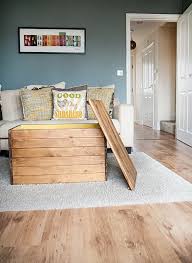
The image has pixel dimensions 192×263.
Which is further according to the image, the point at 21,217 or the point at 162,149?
the point at 162,149

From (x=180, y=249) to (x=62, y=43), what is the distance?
4.14 meters

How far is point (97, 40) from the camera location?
15.8 feet

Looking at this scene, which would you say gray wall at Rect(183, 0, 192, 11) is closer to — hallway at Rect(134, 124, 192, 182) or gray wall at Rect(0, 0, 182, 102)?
gray wall at Rect(0, 0, 182, 102)

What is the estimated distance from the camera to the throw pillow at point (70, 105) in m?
3.38

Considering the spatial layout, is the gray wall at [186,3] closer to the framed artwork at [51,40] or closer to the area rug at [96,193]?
the framed artwork at [51,40]

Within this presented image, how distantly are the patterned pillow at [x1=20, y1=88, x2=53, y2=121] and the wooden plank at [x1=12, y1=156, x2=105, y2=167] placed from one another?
1.42 meters

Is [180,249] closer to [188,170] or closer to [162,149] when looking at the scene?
[188,170]

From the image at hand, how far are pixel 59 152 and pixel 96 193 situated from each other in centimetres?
43

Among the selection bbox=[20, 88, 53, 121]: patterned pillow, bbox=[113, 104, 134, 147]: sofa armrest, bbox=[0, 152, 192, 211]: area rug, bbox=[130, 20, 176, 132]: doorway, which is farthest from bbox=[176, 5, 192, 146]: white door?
bbox=[0, 152, 192, 211]: area rug

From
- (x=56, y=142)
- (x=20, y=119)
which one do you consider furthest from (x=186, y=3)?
(x=56, y=142)

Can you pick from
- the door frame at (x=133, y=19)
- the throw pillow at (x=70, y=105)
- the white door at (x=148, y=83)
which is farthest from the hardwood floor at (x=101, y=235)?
the white door at (x=148, y=83)

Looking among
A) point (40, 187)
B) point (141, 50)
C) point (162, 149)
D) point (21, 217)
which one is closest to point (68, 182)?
point (40, 187)

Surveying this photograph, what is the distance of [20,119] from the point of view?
358 centimetres

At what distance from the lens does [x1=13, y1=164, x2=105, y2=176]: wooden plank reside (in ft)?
6.97
